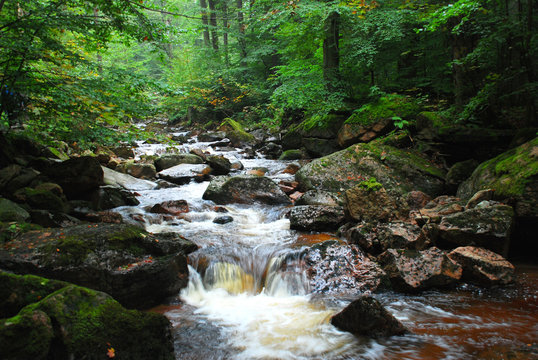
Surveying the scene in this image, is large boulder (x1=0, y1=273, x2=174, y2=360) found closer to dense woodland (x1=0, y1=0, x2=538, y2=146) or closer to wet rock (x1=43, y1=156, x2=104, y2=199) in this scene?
dense woodland (x1=0, y1=0, x2=538, y2=146)

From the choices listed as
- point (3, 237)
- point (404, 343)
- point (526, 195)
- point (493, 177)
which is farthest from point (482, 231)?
point (3, 237)

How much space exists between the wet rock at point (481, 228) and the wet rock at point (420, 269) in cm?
58

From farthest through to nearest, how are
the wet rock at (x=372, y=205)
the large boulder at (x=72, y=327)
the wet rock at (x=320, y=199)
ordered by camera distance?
the wet rock at (x=320, y=199) < the wet rock at (x=372, y=205) < the large boulder at (x=72, y=327)

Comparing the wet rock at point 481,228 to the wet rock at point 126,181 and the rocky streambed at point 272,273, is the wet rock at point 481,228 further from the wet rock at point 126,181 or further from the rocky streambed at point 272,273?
the wet rock at point 126,181

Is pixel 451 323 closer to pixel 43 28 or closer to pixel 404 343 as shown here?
pixel 404 343

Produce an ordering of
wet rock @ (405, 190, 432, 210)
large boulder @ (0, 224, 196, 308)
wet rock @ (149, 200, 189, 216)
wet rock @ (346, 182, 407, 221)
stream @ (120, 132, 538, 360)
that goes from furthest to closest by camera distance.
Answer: wet rock @ (149, 200, 189, 216) → wet rock @ (405, 190, 432, 210) → wet rock @ (346, 182, 407, 221) → large boulder @ (0, 224, 196, 308) → stream @ (120, 132, 538, 360)

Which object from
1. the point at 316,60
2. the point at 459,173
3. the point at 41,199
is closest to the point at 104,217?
the point at 41,199

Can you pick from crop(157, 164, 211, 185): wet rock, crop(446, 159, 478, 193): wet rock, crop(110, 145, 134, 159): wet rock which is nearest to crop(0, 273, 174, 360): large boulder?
crop(446, 159, 478, 193): wet rock

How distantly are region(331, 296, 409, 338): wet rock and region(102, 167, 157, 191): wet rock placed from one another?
8149mm

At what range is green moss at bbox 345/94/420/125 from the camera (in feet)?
31.4

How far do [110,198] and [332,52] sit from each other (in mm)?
8964

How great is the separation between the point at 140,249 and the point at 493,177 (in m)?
6.39

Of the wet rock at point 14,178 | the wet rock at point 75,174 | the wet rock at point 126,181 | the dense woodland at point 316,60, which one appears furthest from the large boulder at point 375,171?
the wet rock at point 14,178

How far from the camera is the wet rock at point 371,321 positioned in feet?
10.7
